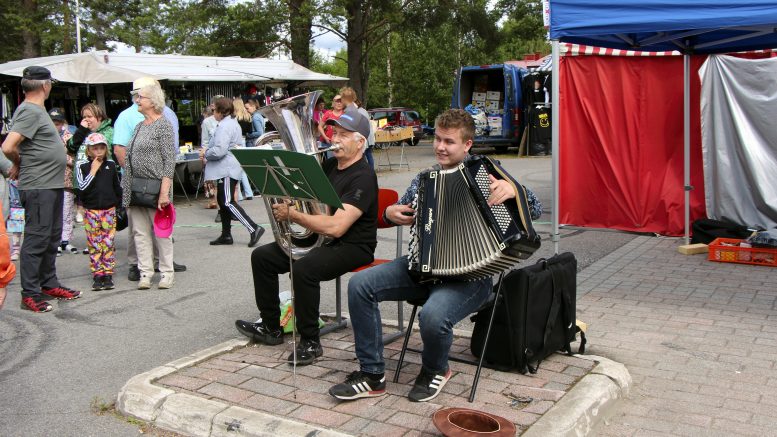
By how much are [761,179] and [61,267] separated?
26.1 feet

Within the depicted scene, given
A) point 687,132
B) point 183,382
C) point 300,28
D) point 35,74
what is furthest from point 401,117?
point 183,382

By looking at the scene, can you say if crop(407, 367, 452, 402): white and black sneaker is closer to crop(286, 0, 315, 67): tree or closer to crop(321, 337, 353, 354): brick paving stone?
crop(321, 337, 353, 354): brick paving stone

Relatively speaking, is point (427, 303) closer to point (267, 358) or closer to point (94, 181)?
point (267, 358)

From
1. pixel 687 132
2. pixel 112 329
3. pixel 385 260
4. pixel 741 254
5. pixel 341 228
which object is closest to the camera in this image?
pixel 341 228

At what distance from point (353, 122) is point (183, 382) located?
183cm

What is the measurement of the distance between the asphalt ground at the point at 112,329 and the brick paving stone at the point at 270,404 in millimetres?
611

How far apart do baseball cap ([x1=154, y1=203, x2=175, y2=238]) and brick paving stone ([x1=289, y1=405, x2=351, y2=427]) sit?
11.3 ft

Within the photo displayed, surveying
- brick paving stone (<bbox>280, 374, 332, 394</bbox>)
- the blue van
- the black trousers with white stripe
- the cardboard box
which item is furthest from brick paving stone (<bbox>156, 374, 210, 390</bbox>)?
the cardboard box

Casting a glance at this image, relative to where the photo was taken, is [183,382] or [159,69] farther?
[159,69]

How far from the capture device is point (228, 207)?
905 cm

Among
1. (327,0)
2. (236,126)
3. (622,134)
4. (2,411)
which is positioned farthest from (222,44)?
(2,411)

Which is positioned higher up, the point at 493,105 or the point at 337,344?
the point at 493,105

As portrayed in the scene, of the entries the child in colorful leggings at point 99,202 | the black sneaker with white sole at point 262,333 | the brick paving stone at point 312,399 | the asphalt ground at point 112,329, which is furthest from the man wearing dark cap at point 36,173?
the brick paving stone at point 312,399

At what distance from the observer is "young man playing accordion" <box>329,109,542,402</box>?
13.1 ft
